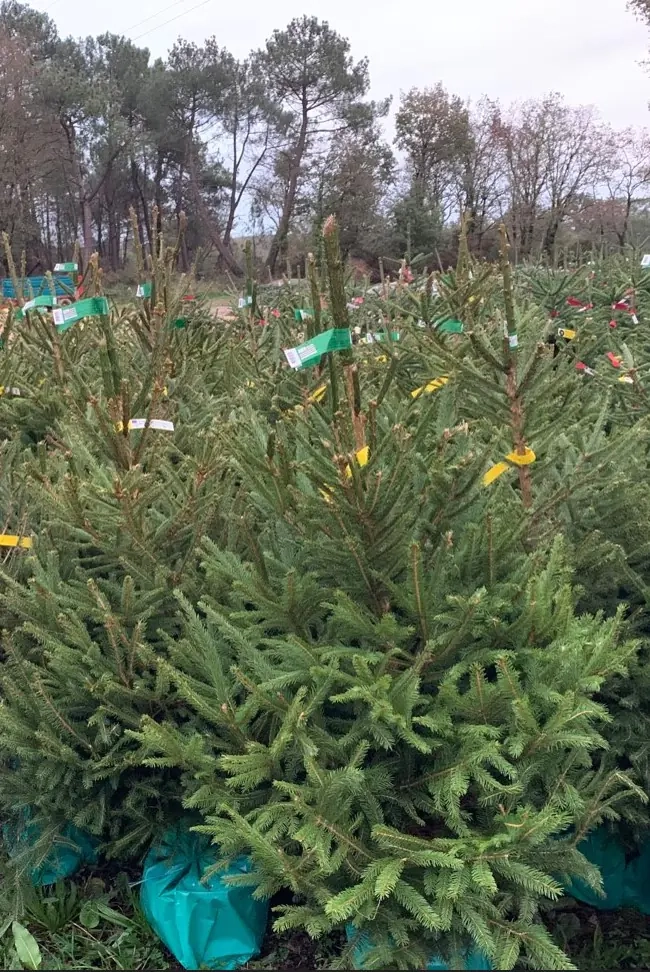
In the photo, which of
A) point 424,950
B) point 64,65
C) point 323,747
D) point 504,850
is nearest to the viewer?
point 504,850

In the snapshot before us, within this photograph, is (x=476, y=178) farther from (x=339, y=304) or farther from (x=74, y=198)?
(x=339, y=304)

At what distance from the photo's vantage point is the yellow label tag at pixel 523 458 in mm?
2330

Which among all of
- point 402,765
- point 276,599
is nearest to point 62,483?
point 276,599

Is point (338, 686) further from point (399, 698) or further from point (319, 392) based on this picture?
point (319, 392)

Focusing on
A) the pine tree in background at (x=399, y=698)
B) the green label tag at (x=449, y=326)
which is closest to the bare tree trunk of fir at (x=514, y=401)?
the pine tree in background at (x=399, y=698)

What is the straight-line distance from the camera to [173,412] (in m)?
3.78

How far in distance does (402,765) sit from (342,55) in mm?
44088

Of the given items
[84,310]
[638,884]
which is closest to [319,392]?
[84,310]

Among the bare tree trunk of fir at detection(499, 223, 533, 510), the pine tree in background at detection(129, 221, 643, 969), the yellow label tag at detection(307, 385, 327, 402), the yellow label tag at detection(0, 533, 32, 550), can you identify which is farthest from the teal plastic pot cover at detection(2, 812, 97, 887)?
the bare tree trunk of fir at detection(499, 223, 533, 510)

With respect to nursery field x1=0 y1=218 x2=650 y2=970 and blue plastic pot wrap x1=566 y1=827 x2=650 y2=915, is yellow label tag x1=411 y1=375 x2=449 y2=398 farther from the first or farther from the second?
blue plastic pot wrap x1=566 y1=827 x2=650 y2=915

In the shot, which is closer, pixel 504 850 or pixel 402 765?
pixel 504 850

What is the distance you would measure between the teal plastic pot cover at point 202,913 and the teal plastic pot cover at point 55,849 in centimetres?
34

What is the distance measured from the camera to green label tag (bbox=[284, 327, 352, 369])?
6.53 ft

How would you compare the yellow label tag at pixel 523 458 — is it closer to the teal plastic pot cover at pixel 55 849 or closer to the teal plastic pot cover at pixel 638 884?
the teal plastic pot cover at pixel 638 884
